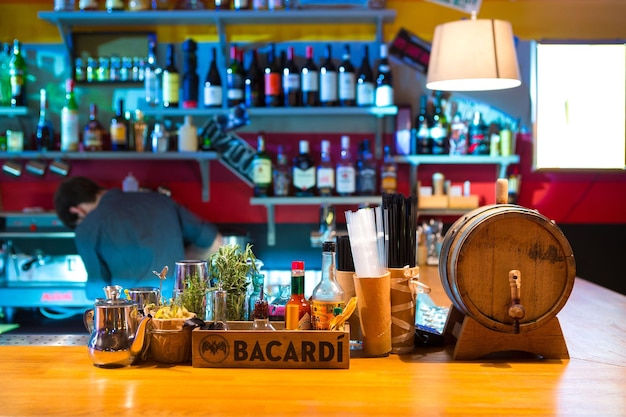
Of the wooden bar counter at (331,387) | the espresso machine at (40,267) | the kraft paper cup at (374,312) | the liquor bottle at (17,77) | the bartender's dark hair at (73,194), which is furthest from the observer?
the liquor bottle at (17,77)

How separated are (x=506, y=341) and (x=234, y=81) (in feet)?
10.4

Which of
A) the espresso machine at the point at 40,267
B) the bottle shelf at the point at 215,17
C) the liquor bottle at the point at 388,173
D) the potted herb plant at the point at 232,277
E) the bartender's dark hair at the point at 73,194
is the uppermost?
the bottle shelf at the point at 215,17

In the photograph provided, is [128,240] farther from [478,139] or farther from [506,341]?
[506,341]

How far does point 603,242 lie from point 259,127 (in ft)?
7.47

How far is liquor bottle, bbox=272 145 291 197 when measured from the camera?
4.64 metres

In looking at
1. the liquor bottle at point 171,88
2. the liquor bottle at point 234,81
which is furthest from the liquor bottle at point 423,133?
the liquor bottle at point 171,88

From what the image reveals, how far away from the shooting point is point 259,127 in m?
4.85

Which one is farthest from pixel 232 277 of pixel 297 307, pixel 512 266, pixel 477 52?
pixel 477 52

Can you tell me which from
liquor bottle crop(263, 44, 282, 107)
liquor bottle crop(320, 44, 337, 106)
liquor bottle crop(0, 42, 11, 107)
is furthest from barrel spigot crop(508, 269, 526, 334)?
liquor bottle crop(0, 42, 11, 107)

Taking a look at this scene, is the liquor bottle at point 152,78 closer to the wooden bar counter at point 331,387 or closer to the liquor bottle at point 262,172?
the liquor bottle at point 262,172

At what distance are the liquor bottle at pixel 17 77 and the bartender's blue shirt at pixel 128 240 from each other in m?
1.10

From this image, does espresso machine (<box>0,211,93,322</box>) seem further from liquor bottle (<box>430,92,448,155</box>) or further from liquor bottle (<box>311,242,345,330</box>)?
liquor bottle (<box>311,242,345,330</box>)

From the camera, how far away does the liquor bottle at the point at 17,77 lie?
471cm

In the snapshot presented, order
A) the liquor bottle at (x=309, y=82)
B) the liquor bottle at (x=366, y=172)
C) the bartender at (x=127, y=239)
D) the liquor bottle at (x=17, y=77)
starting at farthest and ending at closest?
the liquor bottle at (x=17, y=77) → the liquor bottle at (x=366, y=172) → the liquor bottle at (x=309, y=82) → the bartender at (x=127, y=239)
